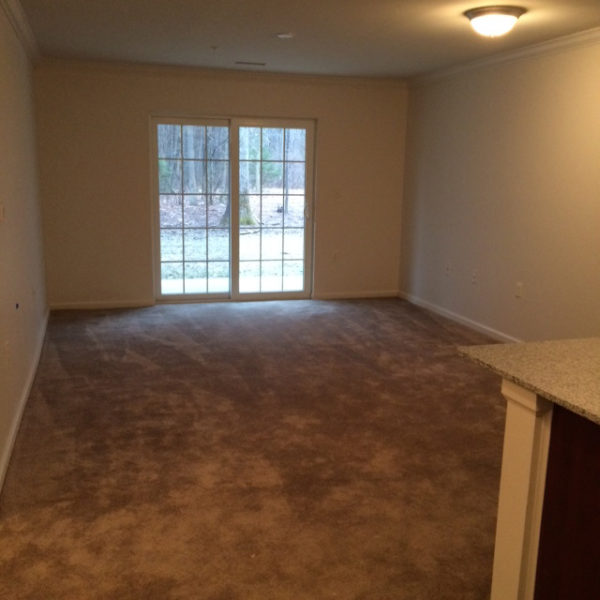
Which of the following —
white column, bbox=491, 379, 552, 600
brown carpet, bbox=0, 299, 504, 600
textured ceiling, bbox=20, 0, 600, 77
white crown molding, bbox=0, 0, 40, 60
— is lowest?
brown carpet, bbox=0, 299, 504, 600

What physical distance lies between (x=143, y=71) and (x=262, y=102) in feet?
3.96

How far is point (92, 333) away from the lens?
5.53 metres

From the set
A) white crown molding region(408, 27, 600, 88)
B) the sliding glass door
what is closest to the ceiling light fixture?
white crown molding region(408, 27, 600, 88)

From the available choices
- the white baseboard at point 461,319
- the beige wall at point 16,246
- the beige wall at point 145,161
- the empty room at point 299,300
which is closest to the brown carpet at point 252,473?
the empty room at point 299,300

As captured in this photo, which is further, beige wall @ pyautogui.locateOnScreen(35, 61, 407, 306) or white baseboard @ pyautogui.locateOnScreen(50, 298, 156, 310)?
Result: white baseboard @ pyautogui.locateOnScreen(50, 298, 156, 310)

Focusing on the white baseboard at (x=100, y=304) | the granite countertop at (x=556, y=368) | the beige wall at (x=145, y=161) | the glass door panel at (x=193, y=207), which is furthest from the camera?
the glass door panel at (x=193, y=207)

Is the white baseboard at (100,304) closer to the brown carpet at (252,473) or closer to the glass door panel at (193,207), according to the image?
the glass door panel at (193,207)

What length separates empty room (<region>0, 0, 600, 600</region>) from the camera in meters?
2.28

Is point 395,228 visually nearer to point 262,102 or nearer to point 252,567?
point 262,102

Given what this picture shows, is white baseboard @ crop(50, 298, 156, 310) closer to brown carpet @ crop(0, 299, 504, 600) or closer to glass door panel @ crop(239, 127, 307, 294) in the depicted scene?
glass door panel @ crop(239, 127, 307, 294)

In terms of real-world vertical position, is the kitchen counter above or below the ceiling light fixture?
below

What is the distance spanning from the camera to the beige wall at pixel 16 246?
128 inches

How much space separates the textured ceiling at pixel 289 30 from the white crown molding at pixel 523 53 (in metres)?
0.06

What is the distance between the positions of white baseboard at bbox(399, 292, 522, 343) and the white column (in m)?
3.56
